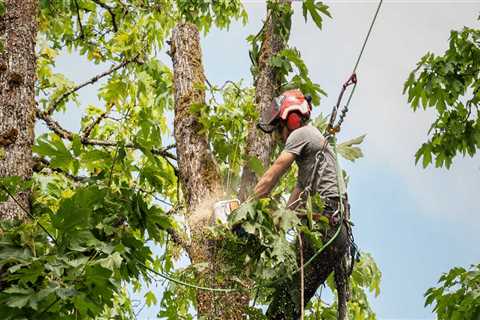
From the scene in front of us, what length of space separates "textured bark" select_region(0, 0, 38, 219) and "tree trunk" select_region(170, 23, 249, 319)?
42.8 inches

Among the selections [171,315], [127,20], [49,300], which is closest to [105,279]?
[49,300]

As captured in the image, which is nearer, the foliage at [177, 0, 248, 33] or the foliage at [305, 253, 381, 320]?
the foliage at [305, 253, 381, 320]

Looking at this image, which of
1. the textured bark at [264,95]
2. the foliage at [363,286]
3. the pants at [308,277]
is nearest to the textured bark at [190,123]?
the textured bark at [264,95]

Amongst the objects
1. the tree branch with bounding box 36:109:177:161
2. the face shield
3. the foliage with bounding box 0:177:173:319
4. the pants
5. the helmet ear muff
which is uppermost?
the tree branch with bounding box 36:109:177:161

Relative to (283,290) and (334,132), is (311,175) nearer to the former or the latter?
(334,132)

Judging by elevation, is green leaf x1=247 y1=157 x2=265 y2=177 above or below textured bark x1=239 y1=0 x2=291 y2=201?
below

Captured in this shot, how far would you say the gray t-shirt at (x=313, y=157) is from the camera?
4578 mm

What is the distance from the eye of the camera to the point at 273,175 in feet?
14.6

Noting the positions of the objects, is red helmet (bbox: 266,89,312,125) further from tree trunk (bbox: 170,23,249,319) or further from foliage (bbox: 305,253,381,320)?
foliage (bbox: 305,253,381,320)

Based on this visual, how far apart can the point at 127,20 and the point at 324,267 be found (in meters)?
5.00

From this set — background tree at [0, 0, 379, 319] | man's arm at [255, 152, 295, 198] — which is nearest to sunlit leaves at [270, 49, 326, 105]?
background tree at [0, 0, 379, 319]

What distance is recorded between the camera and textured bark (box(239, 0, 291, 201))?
16.6 feet

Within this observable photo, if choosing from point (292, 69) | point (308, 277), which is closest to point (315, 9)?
point (292, 69)

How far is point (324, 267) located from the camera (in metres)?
4.51
